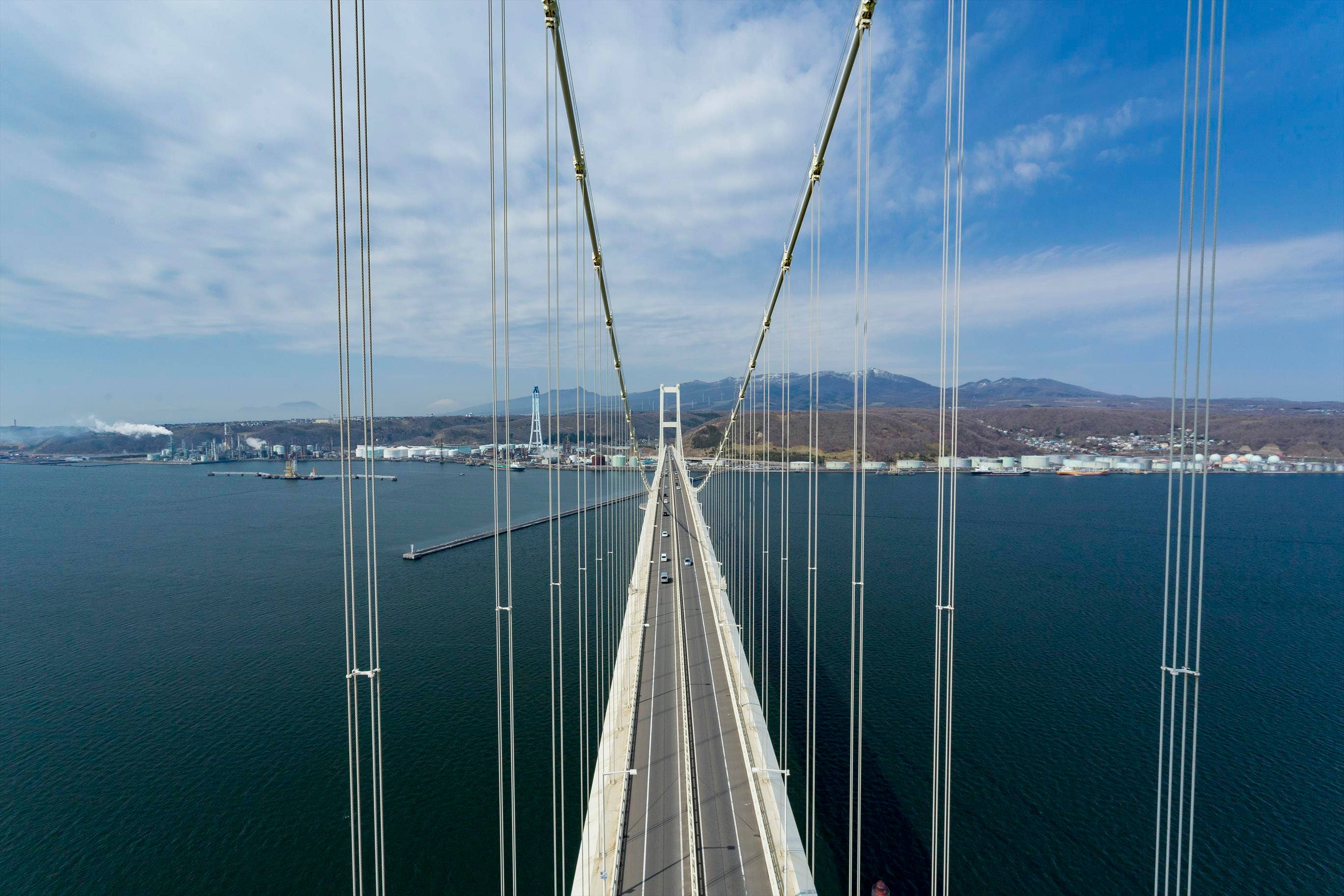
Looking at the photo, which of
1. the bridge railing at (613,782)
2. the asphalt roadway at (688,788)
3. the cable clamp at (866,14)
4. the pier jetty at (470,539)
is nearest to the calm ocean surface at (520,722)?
the pier jetty at (470,539)

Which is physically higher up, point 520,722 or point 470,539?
point 470,539

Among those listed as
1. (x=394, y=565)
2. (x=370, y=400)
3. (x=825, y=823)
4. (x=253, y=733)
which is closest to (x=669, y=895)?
(x=825, y=823)

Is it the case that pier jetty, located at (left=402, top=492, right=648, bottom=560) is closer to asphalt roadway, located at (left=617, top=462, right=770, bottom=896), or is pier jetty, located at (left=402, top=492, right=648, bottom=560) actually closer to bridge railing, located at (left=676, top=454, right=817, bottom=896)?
asphalt roadway, located at (left=617, top=462, right=770, bottom=896)

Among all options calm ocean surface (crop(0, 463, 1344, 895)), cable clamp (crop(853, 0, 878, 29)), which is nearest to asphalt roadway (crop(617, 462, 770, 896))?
Answer: calm ocean surface (crop(0, 463, 1344, 895))

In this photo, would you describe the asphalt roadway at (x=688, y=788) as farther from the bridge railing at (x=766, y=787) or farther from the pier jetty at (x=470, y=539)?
the pier jetty at (x=470, y=539)

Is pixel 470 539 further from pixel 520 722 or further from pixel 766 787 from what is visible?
pixel 766 787

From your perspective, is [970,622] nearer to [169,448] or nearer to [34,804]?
[34,804]

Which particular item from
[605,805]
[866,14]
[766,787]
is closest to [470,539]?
[605,805]
